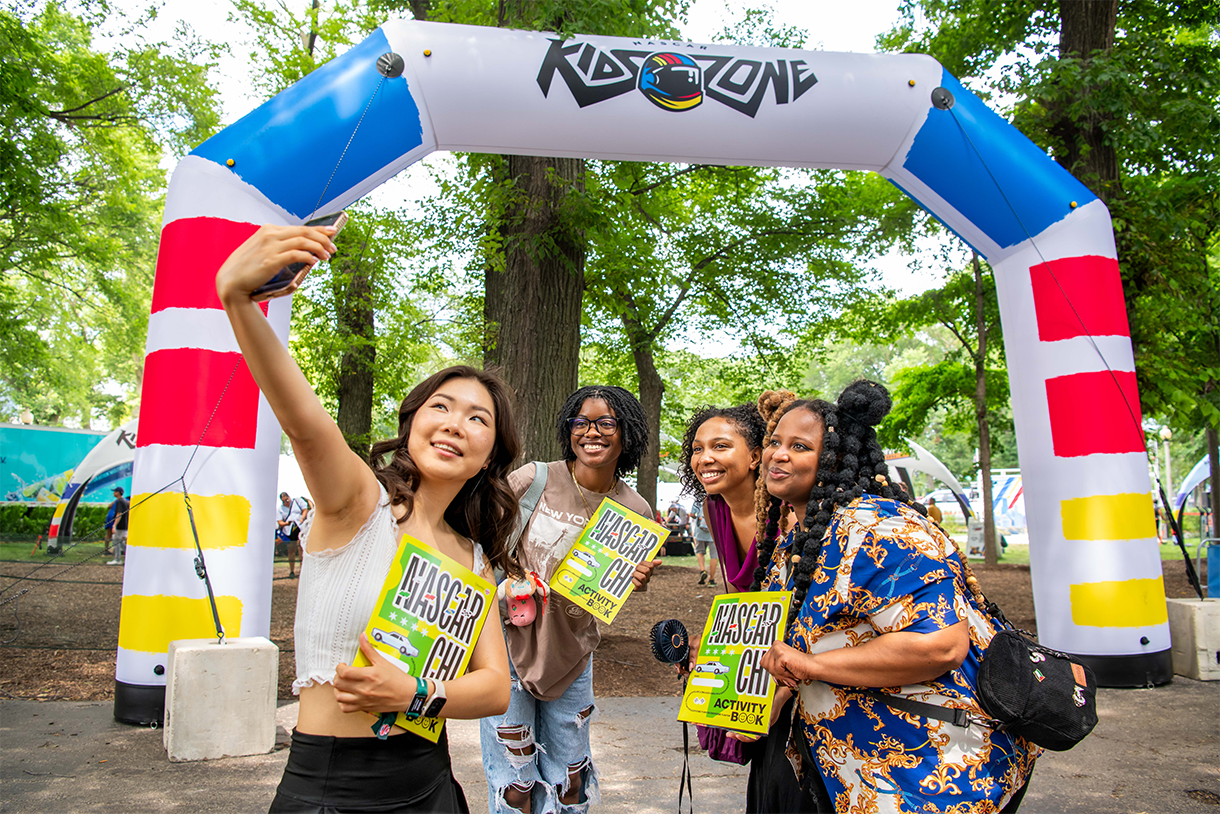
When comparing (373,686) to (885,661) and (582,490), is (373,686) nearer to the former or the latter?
(885,661)

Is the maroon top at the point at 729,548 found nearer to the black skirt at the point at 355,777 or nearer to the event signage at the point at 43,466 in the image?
Answer: the black skirt at the point at 355,777

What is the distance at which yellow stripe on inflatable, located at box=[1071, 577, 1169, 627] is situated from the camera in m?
5.68

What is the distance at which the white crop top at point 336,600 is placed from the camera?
169cm

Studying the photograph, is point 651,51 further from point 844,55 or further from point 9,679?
point 9,679

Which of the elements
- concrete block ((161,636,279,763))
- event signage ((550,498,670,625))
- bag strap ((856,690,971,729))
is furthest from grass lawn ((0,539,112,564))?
bag strap ((856,690,971,729))

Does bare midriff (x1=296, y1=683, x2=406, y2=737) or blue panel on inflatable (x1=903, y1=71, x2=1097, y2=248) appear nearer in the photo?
bare midriff (x1=296, y1=683, x2=406, y2=737)

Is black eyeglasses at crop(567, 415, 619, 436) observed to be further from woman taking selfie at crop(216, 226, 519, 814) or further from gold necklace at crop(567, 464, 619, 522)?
woman taking selfie at crop(216, 226, 519, 814)

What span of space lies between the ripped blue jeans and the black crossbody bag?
1574 mm

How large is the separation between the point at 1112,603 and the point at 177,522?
20.4ft

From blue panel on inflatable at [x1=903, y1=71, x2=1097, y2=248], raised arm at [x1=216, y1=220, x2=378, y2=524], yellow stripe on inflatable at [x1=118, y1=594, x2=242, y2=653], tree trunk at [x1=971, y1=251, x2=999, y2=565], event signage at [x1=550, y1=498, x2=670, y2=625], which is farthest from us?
tree trunk at [x1=971, y1=251, x2=999, y2=565]

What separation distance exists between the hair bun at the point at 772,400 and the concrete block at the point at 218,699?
3072 millimetres

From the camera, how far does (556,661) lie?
3148mm

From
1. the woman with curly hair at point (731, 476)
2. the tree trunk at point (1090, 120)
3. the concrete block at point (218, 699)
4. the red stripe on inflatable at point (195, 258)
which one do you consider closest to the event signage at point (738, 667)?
the woman with curly hair at point (731, 476)

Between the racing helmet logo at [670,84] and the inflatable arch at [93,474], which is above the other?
the racing helmet logo at [670,84]
